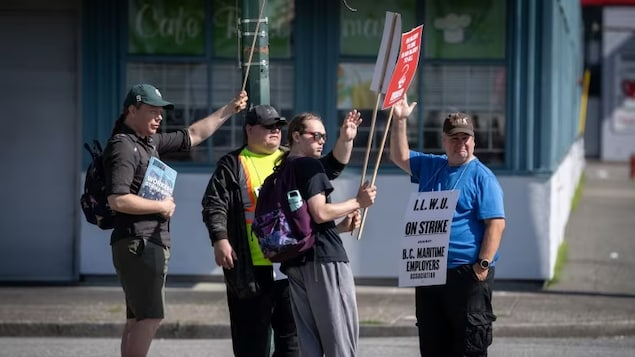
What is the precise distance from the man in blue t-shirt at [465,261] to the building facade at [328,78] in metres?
5.77

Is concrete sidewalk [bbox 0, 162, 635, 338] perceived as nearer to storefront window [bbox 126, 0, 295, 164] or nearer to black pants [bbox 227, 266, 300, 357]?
storefront window [bbox 126, 0, 295, 164]

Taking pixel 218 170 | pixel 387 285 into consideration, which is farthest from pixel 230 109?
pixel 387 285

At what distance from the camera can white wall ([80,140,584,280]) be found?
1266cm

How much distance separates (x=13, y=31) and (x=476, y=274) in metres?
7.67

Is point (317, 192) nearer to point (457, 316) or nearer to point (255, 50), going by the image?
point (457, 316)

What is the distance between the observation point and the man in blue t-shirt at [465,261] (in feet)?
22.1

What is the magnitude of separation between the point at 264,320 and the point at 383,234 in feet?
18.2

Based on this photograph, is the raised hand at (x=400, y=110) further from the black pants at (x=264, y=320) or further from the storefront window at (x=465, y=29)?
the storefront window at (x=465, y=29)

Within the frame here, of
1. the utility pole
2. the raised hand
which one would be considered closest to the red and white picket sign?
the raised hand

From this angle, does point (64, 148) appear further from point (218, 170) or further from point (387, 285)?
point (218, 170)

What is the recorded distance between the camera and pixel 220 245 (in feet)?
23.5

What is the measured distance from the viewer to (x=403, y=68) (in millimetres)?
7129

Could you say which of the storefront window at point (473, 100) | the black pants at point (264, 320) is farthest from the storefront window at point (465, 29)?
the black pants at point (264, 320)

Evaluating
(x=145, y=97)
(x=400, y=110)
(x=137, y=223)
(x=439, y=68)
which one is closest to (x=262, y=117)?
(x=145, y=97)
